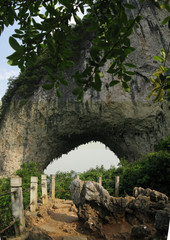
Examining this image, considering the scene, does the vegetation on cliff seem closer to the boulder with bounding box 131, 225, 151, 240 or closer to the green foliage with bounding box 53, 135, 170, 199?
the green foliage with bounding box 53, 135, 170, 199

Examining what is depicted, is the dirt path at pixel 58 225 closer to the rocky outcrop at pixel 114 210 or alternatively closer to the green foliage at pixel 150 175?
the rocky outcrop at pixel 114 210

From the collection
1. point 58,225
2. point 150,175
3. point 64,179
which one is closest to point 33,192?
point 58,225

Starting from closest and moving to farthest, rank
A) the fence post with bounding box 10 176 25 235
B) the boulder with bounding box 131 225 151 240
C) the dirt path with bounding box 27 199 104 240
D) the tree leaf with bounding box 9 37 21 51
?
the tree leaf with bounding box 9 37 21 51 < the boulder with bounding box 131 225 151 240 < the fence post with bounding box 10 176 25 235 < the dirt path with bounding box 27 199 104 240

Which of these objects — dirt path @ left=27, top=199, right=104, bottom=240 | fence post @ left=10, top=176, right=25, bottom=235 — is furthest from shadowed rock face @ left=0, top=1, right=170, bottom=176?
fence post @ left=10, top=176, right=25, bottom=235

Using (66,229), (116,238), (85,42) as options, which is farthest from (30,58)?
(85,42)

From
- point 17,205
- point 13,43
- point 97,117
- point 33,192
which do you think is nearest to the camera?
point 13,43

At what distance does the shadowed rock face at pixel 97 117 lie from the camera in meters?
13.1

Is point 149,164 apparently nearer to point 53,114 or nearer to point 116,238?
point 116,238

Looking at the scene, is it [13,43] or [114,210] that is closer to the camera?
[13,43]

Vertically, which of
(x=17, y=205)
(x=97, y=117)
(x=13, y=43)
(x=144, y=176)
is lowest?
(x=144, y=176)

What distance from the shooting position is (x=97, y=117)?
1336 centimetres

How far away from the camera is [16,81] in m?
14.3

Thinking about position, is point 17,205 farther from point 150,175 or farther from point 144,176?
point 150,175

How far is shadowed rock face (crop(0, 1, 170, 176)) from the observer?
1315 centimetres
